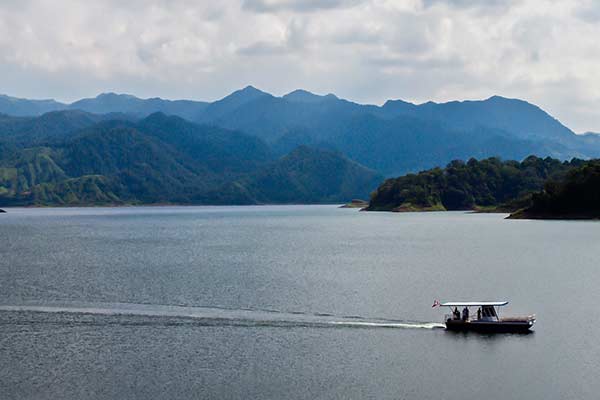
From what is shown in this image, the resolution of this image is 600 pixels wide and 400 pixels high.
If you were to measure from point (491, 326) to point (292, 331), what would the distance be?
21.9 metres

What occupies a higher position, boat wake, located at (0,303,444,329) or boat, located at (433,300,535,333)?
boat, located at (433,300,535,333)

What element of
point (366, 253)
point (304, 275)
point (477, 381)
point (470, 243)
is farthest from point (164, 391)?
point (470, 243)

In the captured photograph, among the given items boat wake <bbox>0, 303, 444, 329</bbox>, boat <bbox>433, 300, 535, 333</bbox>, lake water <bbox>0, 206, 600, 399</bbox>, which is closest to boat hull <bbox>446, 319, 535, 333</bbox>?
boat <bbox>433, 300, 535, 333</bbox>

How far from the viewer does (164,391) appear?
5578 centimetres

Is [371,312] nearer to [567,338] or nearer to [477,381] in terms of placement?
[567,338]

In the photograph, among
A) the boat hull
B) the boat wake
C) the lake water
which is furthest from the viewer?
the boat wake

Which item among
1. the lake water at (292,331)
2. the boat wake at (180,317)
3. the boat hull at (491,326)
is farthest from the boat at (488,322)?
the boat wake at (180,317)

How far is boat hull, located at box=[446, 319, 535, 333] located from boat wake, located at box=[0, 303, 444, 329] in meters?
2.09

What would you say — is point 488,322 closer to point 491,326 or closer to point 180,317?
point 491,326

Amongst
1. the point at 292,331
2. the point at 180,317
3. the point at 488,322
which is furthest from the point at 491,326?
the point at 180,317

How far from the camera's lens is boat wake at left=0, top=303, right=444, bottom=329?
8088 centimetres

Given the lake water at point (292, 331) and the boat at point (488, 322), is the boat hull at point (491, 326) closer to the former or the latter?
the boat at point (488, 322)

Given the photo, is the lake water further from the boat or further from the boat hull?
the boat

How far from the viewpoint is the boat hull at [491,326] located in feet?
248
